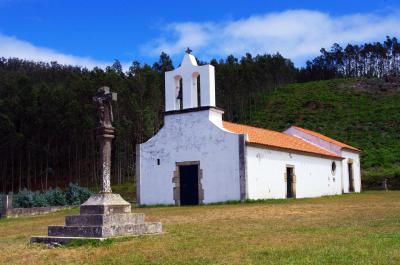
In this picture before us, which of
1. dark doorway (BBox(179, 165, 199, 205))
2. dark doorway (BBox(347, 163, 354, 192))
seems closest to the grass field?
dark doorway (BBox(179, 165, 199, 205))

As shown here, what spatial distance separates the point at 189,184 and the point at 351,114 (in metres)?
46.6

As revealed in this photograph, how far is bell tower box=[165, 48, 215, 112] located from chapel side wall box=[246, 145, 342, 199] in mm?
3222

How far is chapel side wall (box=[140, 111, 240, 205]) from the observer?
2353cm

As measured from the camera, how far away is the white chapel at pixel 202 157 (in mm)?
23484

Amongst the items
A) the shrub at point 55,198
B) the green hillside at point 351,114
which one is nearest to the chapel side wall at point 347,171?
the green hillside at point 351,114

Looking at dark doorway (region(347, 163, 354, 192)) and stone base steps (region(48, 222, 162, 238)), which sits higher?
dark doorway (region(347, 163, 354, 192))

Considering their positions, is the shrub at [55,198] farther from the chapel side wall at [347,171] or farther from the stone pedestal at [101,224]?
the chapel side wall at [347,171]

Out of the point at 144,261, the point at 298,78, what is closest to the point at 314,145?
the point at 144,261

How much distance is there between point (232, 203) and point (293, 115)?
46.7 metres

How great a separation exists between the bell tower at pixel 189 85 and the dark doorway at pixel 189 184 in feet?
9.74

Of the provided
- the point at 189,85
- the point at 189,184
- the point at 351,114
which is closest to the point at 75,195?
the point at 189,184

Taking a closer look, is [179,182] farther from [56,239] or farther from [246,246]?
[246,246]

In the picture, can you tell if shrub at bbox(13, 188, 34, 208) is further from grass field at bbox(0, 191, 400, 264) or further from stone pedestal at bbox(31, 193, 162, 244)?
stone pedestal at bbox(31, 193, 162, 244)

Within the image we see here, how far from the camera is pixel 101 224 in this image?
10.6 meters
